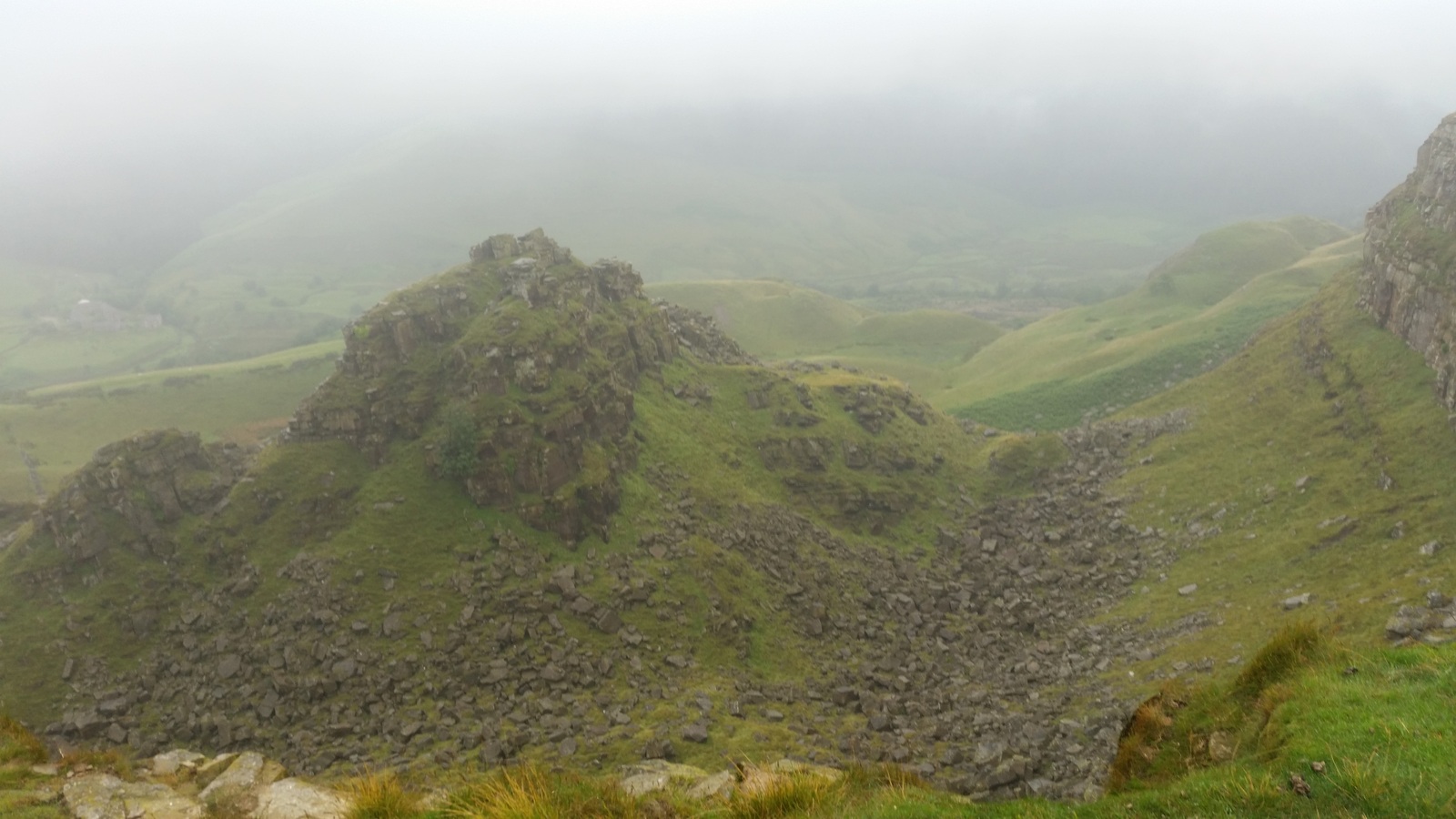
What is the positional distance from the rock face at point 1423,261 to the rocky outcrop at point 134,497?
2619 inches

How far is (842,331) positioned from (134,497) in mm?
145848

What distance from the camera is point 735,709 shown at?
110 feet

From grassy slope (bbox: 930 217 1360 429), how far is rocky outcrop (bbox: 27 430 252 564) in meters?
72.8

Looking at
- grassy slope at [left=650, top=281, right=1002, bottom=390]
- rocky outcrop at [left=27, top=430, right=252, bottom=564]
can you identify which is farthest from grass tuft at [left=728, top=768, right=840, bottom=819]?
grassy slope at [left=650, top=281, right=1002, bottom=390]

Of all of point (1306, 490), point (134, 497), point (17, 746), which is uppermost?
point (134, 497)

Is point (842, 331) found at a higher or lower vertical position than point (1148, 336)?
higher

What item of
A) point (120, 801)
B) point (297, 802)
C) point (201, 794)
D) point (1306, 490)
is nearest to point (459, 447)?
point (201, 794)

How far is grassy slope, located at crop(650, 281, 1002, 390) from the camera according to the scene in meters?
148

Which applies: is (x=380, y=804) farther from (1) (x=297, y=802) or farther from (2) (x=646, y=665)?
(2) (x=646, y=665)

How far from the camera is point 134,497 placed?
42188 mm

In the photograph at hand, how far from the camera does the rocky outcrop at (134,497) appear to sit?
1612 inches

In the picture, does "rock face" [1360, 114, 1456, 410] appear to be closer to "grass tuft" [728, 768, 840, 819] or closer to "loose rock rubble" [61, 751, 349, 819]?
"grass tuft" [728, 768, 840, 819]

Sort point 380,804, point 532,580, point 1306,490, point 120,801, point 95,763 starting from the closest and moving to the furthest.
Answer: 1. point 380,804
2. point 120,801
3. point 95,763
4. point 532,580
5. point 1306,490

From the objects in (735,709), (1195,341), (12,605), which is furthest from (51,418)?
(1195,341)
